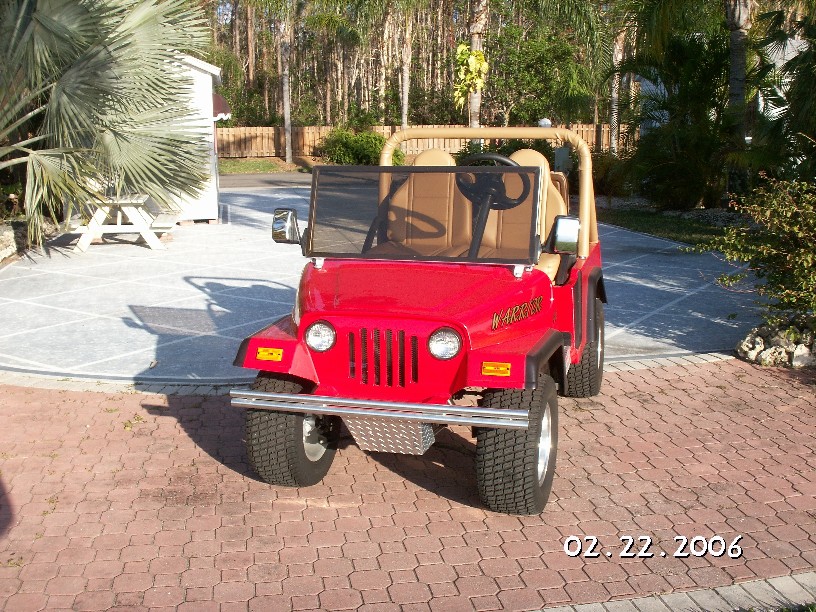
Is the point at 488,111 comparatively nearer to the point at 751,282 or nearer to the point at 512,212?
the point at 751,282

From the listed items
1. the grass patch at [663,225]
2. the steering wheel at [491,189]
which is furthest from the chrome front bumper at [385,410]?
the grass patch at [663,225]

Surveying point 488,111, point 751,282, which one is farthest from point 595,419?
point 488,111

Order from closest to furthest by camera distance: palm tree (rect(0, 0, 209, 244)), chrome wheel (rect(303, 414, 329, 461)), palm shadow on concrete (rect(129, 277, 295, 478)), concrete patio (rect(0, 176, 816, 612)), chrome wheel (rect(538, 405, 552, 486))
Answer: concrete patio (rect(0, 176, 816, 612)), chrome wheel (rect(538, 405, 552, 486)), chrome wheel (rect(303, 414, 329, 461)), palm shadow on concrete (rect(129, 277, 295, 478)), palm tree (rect(0, 0, 209, 244))

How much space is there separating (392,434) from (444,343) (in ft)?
1.83

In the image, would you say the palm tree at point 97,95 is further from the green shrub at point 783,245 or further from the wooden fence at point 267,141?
the wooden fence at point 267,141

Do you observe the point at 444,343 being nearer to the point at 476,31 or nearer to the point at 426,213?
the point at 426,213

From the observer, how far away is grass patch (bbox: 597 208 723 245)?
16.3m

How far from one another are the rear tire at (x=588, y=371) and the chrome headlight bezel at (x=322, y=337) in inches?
98.3

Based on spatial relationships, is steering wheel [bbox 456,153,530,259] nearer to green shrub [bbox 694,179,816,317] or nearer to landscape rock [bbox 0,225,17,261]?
green shrub [bbox 694,179,816,317]

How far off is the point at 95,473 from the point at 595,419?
11.4ft

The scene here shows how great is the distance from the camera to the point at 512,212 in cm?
566

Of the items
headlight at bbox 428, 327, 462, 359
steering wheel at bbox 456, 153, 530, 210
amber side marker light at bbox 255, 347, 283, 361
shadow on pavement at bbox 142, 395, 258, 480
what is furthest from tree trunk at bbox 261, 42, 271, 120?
headlight at bbox 428, 327, 462, 359

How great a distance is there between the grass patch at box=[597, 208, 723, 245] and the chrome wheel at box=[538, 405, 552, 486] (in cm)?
1066

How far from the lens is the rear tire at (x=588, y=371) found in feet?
23.6
